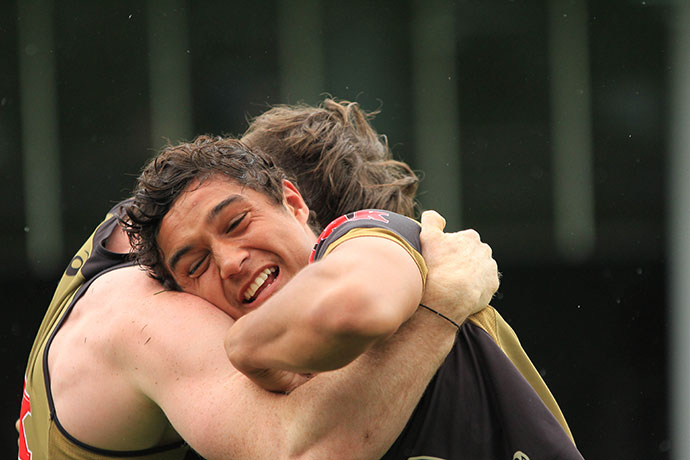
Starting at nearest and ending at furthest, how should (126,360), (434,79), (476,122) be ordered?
(126,360)
(476,122)
(434,79)

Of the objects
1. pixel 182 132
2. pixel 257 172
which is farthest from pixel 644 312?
pixel 257 172

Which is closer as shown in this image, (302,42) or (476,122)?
(476,122)

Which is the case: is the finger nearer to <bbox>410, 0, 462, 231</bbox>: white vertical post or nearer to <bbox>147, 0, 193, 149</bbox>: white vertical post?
<bbox>410, 0, 462, 231</bbox>: white vertical post

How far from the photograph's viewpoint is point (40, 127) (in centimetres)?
874

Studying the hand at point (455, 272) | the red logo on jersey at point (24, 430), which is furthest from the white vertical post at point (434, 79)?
the hand at point (455, 272)

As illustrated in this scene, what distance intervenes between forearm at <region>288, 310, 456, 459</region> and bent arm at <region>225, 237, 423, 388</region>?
17 centimetres

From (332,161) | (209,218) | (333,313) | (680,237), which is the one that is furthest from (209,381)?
(680,237)

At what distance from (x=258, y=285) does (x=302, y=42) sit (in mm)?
6548

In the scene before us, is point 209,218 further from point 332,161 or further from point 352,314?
point 332,161

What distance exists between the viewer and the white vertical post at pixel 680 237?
8.53 metres

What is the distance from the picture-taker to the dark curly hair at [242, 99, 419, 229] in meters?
3.60

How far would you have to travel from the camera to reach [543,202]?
8664 mm

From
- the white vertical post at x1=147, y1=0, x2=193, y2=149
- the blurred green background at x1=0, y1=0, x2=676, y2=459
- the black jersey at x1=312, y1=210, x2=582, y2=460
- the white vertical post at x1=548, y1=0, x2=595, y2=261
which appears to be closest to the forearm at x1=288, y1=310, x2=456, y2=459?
the black jersey at x1=312, y1=210, x2=582, y2=460

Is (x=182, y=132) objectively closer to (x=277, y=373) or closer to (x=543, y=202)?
(x=543, y=202)
